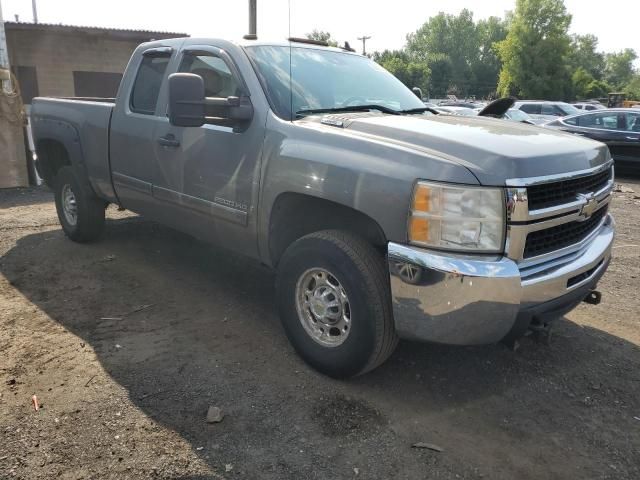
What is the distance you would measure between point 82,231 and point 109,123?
1397mm

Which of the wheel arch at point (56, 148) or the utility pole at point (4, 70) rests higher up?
the utility pole at point (4, 70)

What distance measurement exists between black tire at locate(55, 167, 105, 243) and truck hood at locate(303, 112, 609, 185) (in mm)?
3017

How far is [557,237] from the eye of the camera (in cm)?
305

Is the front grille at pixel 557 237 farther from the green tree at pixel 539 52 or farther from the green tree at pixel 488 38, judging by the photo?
the green tree at pixel 488 38

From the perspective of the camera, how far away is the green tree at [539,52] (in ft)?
172

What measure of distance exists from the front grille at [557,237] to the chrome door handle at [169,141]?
2590 millimetres

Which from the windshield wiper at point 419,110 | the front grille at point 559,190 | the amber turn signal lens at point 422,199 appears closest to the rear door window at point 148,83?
the windshield wiper at point 419,110

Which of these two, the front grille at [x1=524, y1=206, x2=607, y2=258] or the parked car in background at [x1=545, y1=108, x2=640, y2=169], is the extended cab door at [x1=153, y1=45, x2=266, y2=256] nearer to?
the front grille at [x1=524, y1=206, x2=607, y2=258]

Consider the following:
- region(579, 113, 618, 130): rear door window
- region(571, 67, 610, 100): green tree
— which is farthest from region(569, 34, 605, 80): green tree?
region(579, 113, 618, 130): rear door window

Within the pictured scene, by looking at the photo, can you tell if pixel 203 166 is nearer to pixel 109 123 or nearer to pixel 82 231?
pixel 109 123

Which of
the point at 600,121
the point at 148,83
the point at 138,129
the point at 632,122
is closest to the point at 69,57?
the point at 148,83

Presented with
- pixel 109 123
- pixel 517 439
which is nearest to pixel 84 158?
pixel 109 123

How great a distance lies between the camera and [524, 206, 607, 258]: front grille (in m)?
2.87

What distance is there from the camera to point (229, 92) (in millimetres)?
3939
